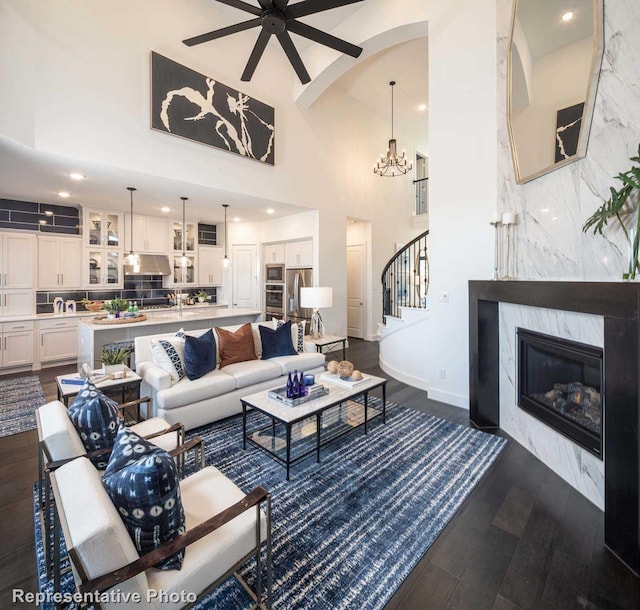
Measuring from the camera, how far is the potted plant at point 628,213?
5.78 ft

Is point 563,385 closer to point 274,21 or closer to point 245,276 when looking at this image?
point 274,21

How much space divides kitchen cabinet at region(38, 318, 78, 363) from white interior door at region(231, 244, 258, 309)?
3321 mm

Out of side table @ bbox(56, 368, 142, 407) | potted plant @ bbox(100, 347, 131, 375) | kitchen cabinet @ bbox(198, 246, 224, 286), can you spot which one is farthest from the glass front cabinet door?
side table @ bbox(56, 368, 142, 407)

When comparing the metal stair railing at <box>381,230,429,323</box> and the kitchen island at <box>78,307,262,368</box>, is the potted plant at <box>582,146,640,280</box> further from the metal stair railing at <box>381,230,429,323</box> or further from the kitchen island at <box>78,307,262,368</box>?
the kitchen island at <box>78,307,262,368</box>

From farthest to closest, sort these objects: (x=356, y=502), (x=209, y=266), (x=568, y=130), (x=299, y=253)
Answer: (x=209, y=266) → (x=299, y=253) → (x=568, y=130) → (x=356, y=502)

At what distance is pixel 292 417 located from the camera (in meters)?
2.51

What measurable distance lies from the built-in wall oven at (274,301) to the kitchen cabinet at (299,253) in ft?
2.10

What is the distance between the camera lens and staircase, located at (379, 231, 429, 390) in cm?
455

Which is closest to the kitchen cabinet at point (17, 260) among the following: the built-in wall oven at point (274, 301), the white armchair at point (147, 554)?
the built-in wall oven at point (274, 301)

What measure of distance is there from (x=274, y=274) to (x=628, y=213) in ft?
20.7

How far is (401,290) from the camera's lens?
5531mm

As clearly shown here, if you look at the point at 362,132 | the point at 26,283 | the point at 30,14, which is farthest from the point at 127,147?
the point at 362,132

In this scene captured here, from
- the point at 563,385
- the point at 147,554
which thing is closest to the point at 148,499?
the point at 147,554

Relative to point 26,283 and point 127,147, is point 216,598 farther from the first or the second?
point 26,283
